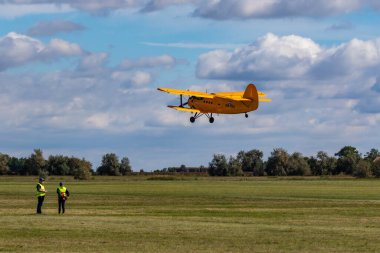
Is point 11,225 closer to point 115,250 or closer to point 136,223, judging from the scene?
point 136,223

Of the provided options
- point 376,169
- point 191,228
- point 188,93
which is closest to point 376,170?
point 376,169

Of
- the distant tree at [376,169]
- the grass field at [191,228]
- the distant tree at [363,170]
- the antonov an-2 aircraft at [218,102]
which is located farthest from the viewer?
the distant tree at [363,170]

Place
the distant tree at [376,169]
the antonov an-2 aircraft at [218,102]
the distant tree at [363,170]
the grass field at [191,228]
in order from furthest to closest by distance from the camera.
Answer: the distant tree at [363,170], the distant tree at [376,169], the antonov an-2 aircraft at [218,102], the grass field at [191,228]

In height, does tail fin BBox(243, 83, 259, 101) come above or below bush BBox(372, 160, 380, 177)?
above

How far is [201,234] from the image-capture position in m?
40.9

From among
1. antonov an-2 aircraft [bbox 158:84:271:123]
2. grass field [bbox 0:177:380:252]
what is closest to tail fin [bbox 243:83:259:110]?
antonov an-2 aircraft [bbox 158:84:271:123]

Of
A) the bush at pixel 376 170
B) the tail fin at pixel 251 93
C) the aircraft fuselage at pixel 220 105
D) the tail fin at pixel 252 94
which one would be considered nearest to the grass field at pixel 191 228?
the aircraft fuselage at pixel 220 105

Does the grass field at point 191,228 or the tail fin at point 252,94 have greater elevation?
the tail fin at point 252,94

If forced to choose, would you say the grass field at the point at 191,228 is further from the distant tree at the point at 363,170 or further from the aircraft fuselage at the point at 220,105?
the distant tree at the point at 363,170

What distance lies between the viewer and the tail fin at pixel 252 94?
89.2 m

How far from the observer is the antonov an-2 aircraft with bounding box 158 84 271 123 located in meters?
88.8

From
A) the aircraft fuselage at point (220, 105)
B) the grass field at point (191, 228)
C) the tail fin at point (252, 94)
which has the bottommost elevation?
the grass field at point (191, 228)

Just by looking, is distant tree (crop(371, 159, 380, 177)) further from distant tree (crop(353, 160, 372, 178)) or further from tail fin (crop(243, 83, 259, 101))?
tail fin (crop(243, 83, 259, 101))

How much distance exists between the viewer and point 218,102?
3561 inches
